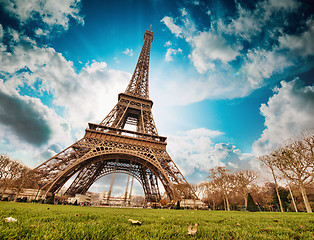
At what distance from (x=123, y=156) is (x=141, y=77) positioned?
69.8ft

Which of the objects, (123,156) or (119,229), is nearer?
(119,229)

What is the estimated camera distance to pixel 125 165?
3028 cm

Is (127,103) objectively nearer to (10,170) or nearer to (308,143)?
(10,170)

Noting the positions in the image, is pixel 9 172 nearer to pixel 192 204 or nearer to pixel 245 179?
pixel 192 204

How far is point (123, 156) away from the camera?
2244cm

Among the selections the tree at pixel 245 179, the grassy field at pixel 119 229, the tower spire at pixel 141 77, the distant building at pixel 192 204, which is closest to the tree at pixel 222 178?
the tree at pixel 245 179

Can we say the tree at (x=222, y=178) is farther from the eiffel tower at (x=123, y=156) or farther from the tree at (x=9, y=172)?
the tree at (x=9, y=172)

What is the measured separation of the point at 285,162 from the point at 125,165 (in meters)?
25.3

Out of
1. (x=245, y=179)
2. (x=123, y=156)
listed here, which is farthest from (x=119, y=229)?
(x=245, y=179)

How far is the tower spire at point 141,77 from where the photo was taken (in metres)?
33.4

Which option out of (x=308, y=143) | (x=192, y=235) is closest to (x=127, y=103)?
(x=308, y=143)

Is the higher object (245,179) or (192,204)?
(245,179)

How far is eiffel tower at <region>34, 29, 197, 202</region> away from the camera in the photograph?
18406 millimetres

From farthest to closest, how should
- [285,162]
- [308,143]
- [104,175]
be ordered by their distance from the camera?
[104,175] < [285,162] < [308,143]
